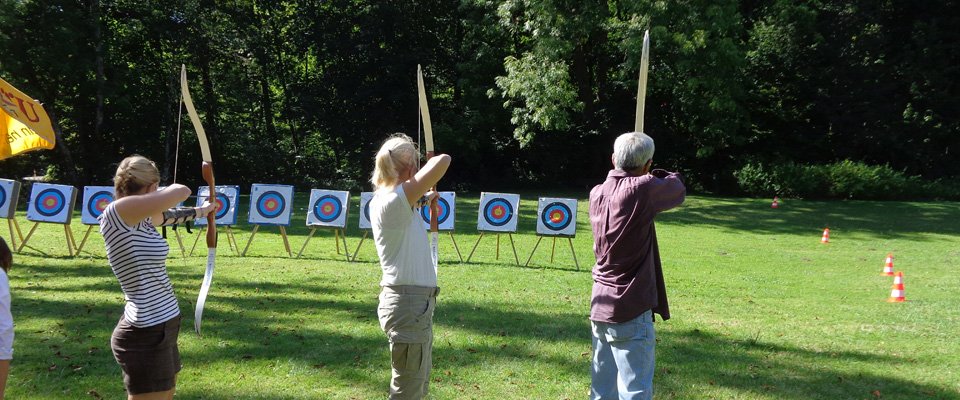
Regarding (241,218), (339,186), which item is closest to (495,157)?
(339,186)

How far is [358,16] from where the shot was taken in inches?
948

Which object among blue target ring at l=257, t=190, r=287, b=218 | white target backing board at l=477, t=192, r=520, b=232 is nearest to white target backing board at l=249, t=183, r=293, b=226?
blue target ring at l=257, t=190, r=287, b=218

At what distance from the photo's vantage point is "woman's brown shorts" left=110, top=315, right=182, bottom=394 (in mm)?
2854

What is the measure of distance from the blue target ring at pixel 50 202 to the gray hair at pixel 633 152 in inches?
385

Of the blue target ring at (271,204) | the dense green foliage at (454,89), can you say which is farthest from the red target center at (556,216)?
the dense green foliage at (454,89)

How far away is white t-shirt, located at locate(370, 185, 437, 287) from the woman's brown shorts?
35.4 inches

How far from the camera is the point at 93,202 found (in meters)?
10.7

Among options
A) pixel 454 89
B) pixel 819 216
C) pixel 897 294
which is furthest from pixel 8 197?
pixel 454 89

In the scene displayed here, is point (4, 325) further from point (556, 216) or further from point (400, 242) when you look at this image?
point (556, 216)

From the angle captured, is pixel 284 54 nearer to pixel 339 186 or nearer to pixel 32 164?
pixel 339 186

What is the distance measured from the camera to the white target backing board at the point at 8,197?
396 inches

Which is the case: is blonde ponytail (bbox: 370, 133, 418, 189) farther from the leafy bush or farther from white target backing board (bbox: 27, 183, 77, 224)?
the leafy bush

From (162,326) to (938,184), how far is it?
2303 cm

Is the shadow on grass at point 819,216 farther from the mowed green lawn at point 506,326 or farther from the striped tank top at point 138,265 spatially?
the striped tank top at point 138,265
